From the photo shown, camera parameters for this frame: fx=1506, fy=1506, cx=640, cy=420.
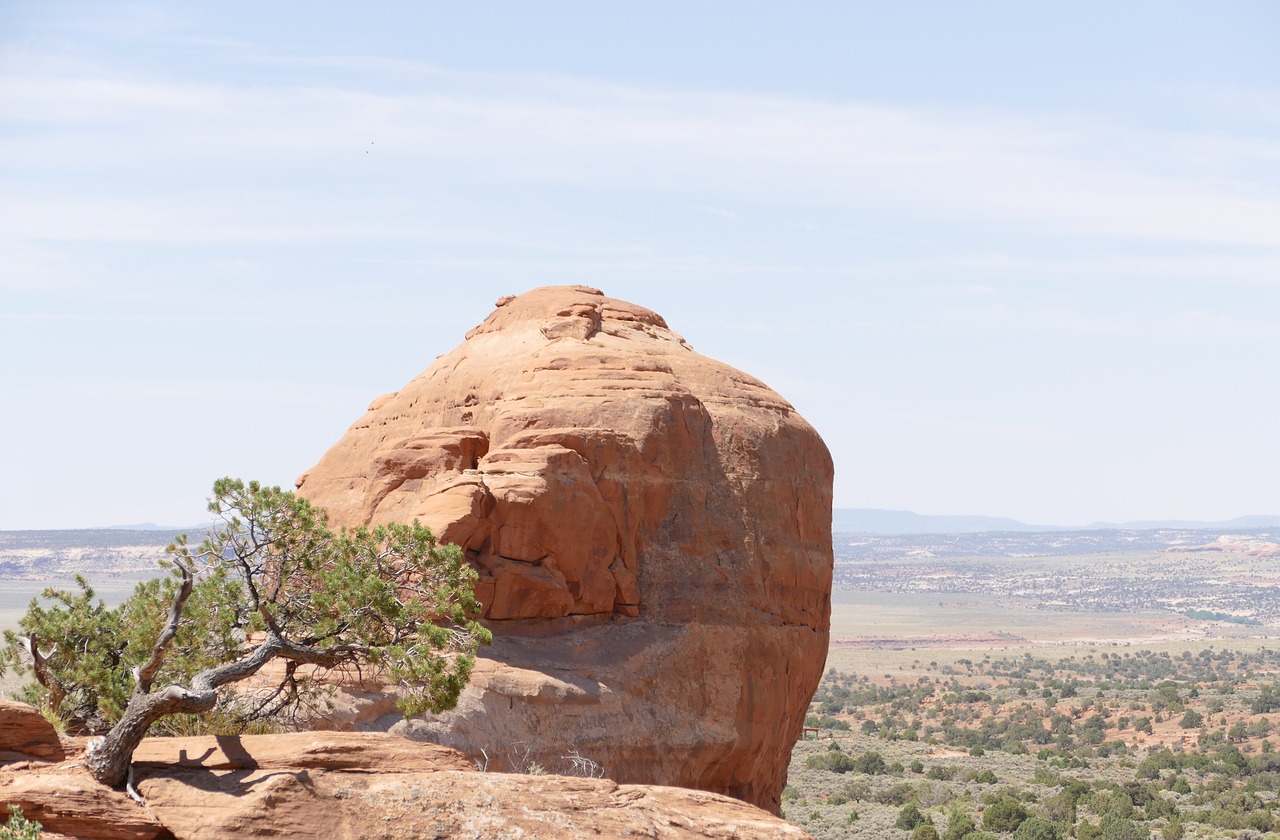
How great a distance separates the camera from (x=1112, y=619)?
616ft

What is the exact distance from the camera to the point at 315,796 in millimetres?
15727

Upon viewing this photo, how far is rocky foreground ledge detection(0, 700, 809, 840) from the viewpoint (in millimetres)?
15094

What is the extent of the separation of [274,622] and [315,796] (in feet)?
7.77

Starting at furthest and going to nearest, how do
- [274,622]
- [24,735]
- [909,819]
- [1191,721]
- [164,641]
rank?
[1191,721] → [909,819] → [274,622] → [164,641] → [24,735]

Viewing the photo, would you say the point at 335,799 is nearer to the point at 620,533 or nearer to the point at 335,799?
the point at 335,799

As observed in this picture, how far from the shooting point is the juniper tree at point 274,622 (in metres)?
17.3

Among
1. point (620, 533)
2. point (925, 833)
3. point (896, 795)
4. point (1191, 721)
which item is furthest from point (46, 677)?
point (1191, 721)

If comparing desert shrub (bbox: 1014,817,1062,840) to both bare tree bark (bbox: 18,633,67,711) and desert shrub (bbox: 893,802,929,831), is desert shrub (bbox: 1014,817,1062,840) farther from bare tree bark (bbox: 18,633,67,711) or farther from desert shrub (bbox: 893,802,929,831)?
bare tree bark (bbox: 18,633,67,711)

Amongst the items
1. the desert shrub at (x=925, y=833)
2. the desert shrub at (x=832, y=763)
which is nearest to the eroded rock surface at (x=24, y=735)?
the desert shrub at (x=925, y=833)

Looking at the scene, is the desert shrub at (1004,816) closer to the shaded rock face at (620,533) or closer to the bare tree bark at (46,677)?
the shaded rock face at (620,533)

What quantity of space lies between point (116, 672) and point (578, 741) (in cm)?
720

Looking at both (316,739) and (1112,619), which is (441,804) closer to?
(316,739)

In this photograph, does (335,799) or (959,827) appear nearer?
(335,799)

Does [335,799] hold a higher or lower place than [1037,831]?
higher
